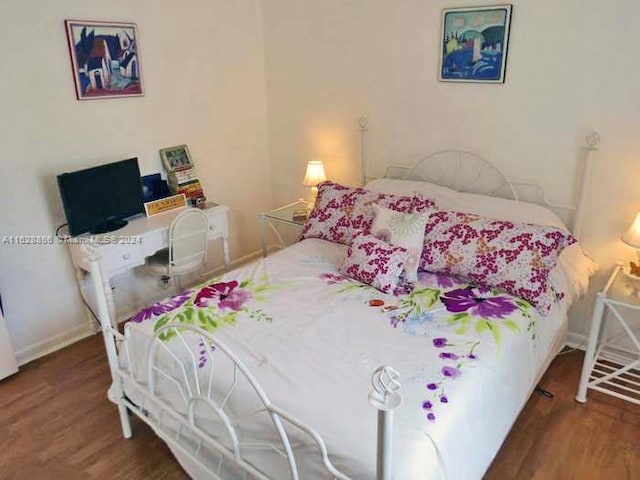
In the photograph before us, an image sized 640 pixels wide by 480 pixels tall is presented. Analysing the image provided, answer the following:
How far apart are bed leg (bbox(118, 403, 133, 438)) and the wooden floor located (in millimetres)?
33

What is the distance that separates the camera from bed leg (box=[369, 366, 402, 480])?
3.51 ft

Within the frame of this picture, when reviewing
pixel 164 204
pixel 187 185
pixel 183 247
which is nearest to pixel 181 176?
pixel 187 185

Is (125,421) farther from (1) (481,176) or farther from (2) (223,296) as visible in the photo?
(1) (481,176)

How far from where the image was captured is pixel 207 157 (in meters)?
3.65

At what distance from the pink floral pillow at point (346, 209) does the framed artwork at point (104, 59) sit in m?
1.41

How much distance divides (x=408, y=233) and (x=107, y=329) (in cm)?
147

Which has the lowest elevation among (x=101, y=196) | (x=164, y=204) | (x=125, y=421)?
(x=125, y=421)

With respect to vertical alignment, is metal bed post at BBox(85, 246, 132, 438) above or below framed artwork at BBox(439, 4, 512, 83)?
below

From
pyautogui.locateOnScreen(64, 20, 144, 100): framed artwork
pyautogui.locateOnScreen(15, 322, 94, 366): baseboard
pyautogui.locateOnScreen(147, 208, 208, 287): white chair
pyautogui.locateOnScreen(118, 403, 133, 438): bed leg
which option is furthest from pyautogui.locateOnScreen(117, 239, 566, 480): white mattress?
pyautogui.locateOnScreen(64, 20, 144, 100): framed artwork

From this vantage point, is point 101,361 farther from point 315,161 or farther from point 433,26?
point 433,26

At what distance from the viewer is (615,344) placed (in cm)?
273

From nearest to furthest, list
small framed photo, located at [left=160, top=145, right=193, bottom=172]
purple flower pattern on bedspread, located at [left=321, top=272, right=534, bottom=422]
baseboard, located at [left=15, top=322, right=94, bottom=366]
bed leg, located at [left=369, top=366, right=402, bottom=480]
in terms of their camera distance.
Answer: bed leg, located at [left=369, top=366, right=402, bottom=480] → purple flower pattern on bedspread, located at [left=321, top=272, right=534, bottom=422] → baseboard, located at [left=15, top=322, right=94, bottom=366] → small framed photo, located at [left=160, top=145, right=193, bottom=172]

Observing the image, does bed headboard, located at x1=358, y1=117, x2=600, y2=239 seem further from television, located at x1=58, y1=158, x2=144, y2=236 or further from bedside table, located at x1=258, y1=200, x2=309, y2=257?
television, located at x1=58, y1=158, x2=144, y2=236

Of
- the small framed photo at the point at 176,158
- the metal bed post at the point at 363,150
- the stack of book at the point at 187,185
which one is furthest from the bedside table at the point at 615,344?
the small framed photo at the point at 176,158
